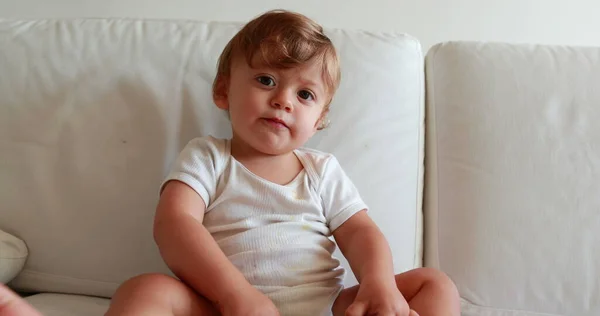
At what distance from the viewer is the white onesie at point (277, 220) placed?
0.84 m

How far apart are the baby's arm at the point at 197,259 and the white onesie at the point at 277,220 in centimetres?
5

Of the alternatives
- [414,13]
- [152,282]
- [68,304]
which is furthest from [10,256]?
[414,13]

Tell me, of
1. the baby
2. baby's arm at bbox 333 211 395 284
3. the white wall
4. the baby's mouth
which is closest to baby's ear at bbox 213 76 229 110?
the baby

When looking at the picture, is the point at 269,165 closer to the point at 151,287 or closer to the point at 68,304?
the point at 151,287

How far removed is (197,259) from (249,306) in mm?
103

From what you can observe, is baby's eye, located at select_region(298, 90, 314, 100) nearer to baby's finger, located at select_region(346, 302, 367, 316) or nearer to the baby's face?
the baby's face

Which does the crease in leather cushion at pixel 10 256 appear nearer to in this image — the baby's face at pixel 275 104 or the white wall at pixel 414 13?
the baby's face at pixel 275 104

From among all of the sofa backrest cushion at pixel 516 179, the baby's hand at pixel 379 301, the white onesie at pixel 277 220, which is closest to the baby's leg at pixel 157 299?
the white onesie at pixel 277 220

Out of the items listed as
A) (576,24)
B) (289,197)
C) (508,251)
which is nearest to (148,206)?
(289,197)

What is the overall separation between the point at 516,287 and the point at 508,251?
67mm

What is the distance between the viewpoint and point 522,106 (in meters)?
1.10

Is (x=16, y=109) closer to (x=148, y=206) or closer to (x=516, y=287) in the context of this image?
(x=148, y=206)

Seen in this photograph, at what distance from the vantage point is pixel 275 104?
870 mm

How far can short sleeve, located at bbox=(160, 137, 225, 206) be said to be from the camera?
2.86ft
